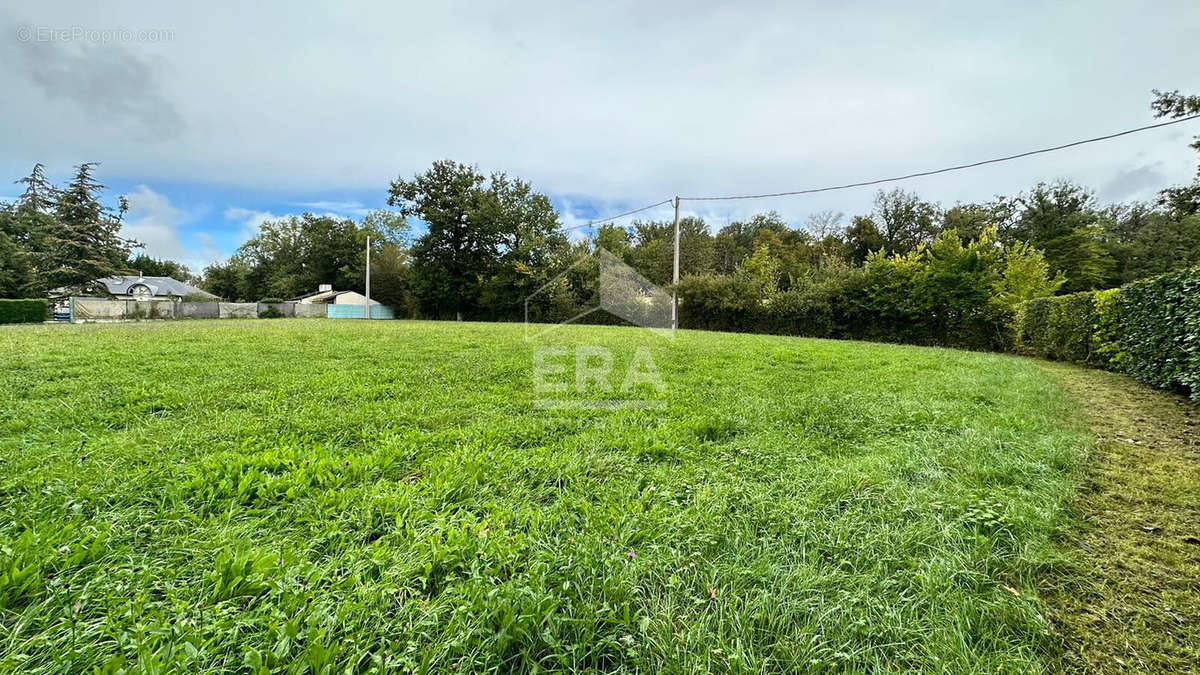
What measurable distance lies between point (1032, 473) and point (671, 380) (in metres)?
3.07

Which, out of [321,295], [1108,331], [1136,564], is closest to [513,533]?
[1136,564]

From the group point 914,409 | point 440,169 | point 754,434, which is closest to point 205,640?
point 754,434

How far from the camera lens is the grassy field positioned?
3.73ft

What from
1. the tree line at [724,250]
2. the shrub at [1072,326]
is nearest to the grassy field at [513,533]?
the shrub at [1072,326]

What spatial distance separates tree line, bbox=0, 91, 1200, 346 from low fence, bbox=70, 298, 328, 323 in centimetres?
438

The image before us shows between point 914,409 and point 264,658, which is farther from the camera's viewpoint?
point 914,409

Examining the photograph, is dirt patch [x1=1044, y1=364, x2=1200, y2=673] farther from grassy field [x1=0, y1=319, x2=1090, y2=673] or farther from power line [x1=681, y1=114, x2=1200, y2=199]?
power line [x1=681, y1=114, x2=1200, y2=199]

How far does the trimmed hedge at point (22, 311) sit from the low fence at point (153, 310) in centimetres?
143

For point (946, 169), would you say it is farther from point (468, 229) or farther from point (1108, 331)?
point (468, 229)

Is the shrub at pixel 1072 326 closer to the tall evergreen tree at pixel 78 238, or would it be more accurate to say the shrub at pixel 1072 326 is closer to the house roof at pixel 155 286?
the tall evergreen tree at pixel 78 238

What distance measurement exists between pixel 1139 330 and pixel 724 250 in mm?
27132

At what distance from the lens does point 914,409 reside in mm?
3688

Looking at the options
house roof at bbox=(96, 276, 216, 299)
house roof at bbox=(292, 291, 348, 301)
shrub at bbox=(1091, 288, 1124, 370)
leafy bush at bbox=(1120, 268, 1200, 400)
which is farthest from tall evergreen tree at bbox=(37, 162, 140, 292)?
shrub at bbox=(1091, 288, 1124, 370)

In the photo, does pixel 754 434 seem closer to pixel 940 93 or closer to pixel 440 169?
pixel 940 93
